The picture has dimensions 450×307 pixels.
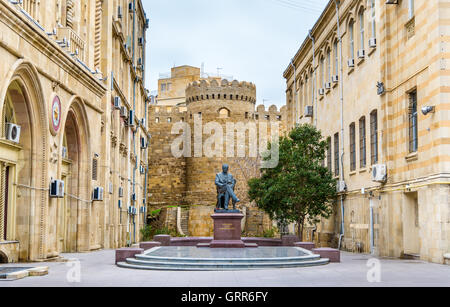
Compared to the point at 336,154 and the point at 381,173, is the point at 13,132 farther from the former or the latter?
the point at 336,154

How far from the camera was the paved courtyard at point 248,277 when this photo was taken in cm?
1086

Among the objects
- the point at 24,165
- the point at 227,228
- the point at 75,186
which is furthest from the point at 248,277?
the point at 75,186

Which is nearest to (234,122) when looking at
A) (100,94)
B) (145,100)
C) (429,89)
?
(145,100)

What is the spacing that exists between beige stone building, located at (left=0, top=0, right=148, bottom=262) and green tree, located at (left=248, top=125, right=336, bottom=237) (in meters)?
7.23

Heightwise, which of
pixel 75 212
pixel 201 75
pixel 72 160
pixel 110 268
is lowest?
pixel 110 268

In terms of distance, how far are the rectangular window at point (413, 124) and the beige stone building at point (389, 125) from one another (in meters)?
0.03

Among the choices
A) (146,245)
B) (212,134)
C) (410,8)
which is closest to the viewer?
(410,8)

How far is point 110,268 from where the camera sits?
14.6 meters

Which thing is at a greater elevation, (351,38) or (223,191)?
(351,38)

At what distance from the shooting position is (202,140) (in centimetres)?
5391

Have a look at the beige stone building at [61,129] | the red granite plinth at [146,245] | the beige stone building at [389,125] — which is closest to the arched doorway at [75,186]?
the beige stone building at [61,129]

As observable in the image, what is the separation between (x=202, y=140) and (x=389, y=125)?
114 feet

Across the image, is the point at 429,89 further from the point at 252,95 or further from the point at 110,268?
the point at 252,95
